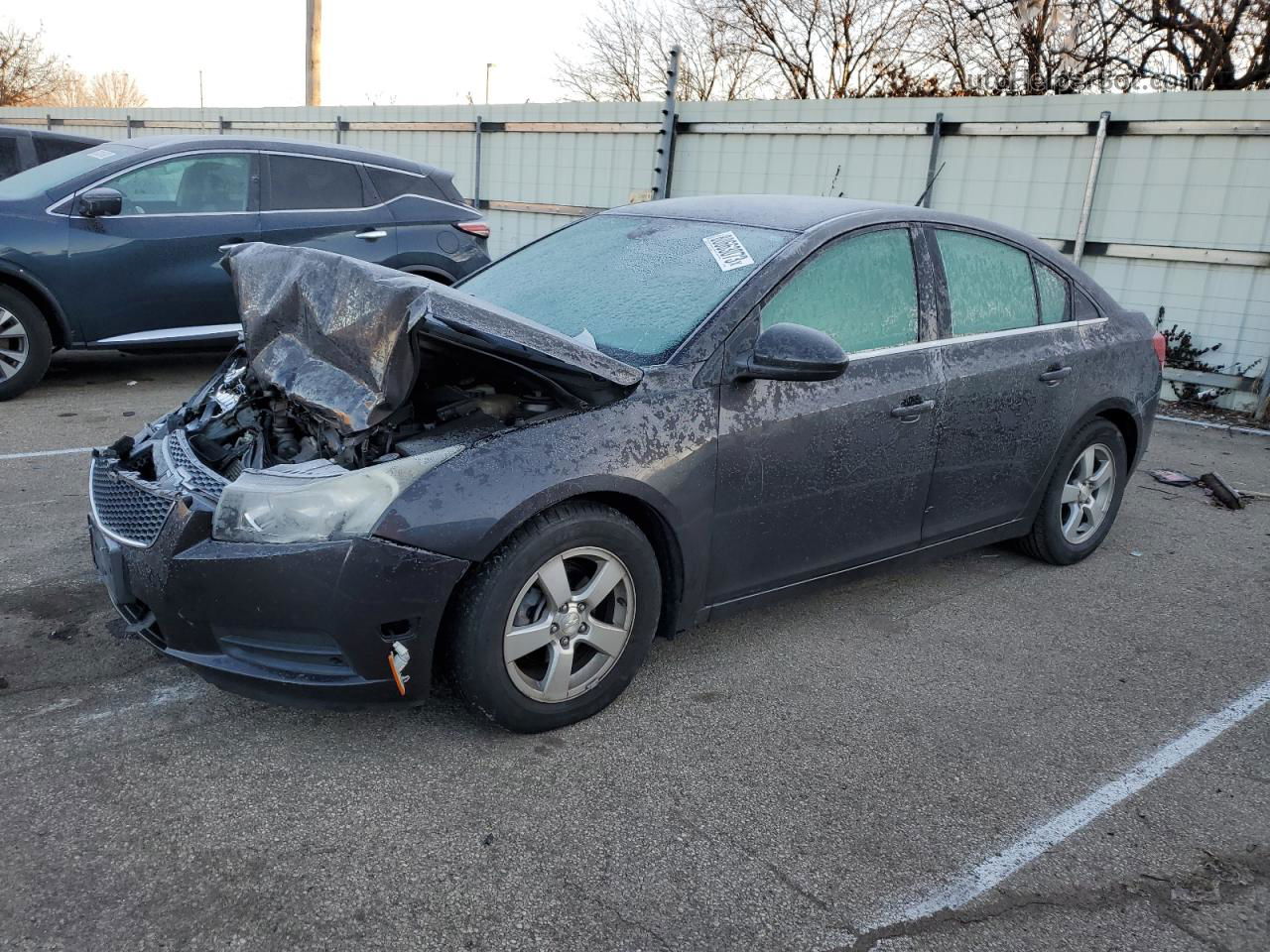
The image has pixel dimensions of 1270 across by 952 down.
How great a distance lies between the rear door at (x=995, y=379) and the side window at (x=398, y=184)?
5106mm

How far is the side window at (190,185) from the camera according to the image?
6.99 m

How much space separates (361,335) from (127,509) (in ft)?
2.91

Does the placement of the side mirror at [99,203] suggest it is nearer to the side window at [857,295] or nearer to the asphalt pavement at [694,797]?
the asphalt pavement at [694,797]

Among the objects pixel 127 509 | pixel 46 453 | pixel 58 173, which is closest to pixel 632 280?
pixel 127 509


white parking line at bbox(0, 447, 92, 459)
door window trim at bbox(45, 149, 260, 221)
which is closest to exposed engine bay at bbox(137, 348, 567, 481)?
white parking line at bbox(0, 447, 92, 459)

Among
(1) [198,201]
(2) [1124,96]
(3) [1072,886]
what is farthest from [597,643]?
(2) [1124,96]

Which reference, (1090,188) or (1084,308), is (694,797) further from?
(1090,188)

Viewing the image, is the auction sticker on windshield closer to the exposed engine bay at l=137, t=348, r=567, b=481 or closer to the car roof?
the exposed engine bay at l=137, t=348, r=567, b=481

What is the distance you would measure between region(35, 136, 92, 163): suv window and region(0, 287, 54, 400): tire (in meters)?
3.63

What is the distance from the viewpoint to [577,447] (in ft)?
9.48

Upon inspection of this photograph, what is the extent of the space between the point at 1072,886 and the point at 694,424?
1.60 metres

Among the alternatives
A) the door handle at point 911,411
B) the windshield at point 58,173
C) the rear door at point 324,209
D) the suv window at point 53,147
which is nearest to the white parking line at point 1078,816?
the door handle at point 911,411

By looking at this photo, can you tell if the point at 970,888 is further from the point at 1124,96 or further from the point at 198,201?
the point at 1124,96

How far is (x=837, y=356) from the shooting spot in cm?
314
